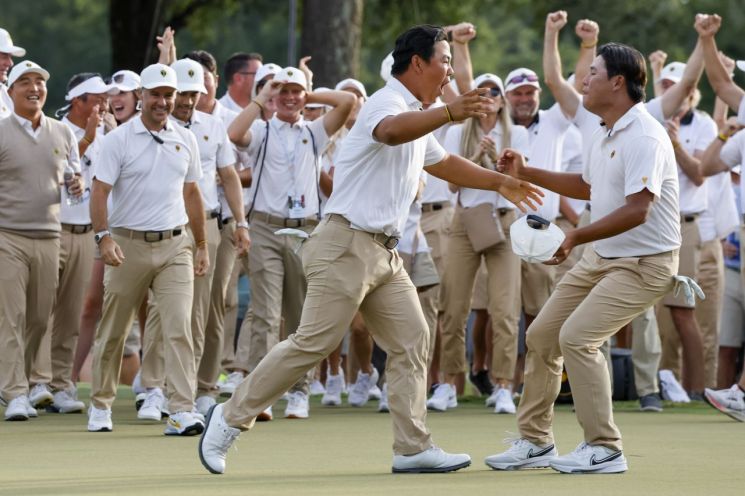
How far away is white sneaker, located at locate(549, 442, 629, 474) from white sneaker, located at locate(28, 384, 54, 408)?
523 cm

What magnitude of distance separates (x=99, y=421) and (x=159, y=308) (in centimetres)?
87

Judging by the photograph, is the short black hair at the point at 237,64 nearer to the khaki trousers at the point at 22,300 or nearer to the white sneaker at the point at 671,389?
the khaki trousers at the point at 22,300

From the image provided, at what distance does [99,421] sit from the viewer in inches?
435

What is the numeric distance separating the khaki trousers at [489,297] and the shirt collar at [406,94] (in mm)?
4556

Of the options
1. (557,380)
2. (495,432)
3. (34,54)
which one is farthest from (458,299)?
(34,54)

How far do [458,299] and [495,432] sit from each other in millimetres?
2159

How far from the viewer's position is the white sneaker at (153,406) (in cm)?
1178

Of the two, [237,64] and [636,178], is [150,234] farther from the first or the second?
[237,64]

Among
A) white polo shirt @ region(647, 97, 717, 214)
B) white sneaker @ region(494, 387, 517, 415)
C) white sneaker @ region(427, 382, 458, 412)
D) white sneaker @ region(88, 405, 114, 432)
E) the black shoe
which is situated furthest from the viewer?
the black shoe

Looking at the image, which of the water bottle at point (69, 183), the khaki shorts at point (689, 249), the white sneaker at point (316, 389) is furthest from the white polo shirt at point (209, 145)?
the khaki shorts at point (689, 249)

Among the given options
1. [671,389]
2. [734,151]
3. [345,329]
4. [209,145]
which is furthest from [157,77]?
[671,389]

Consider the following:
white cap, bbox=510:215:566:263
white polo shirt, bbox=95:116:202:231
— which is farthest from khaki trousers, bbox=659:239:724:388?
white cap, bbox=510:215:566:263

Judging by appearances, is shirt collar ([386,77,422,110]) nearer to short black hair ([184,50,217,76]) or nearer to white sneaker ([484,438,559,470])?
white sneaker ([484,438,559,470])

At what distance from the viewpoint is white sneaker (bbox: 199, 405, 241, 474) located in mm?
8484
